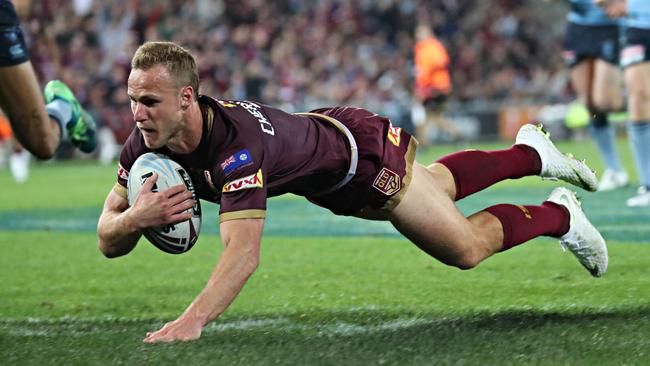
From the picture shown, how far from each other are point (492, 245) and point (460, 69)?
778 inches

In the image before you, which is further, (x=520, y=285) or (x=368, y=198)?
(x=520, y=285)

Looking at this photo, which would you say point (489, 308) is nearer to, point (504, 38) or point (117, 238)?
point (117, 238)

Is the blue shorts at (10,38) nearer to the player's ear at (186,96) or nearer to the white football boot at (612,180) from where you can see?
the player's ear at (186,96)

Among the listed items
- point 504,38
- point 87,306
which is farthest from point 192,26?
point 87,306

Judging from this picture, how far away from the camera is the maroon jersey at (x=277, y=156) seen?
4.16 metres

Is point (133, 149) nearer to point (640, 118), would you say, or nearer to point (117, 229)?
point (117, 229)

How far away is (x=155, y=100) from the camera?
13.7ft

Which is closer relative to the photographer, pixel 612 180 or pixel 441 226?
pixel 441 226

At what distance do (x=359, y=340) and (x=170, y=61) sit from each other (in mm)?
1263

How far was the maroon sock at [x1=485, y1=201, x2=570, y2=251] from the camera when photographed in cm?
498

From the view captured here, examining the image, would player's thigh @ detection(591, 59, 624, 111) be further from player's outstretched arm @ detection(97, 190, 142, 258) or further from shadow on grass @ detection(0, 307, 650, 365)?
player's outstretched arm @ detection(97, 190, 142, 258)

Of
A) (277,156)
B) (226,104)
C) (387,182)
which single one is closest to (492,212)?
(387,182)

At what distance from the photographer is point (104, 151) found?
1930 centimetres

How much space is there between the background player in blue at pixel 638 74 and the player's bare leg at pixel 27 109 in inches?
188
